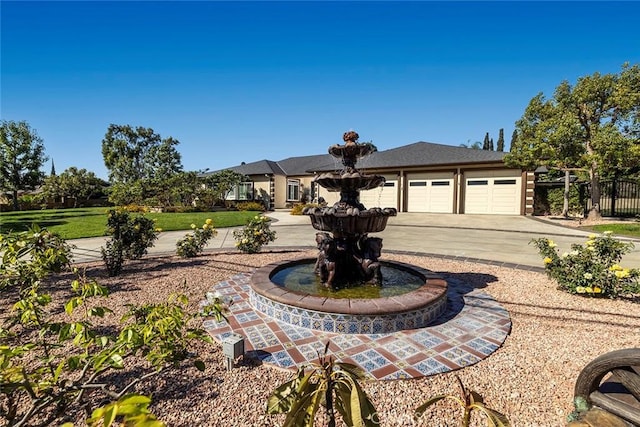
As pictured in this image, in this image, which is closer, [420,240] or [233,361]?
[233,361]

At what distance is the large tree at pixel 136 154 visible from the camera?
35.9 meters

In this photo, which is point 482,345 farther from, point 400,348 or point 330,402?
point 330,402

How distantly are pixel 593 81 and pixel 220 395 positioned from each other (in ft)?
73.2

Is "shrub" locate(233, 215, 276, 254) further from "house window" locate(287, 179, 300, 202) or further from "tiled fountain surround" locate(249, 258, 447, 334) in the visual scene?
"house window" locate(287, 179, 300, 202)

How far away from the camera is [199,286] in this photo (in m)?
5.71

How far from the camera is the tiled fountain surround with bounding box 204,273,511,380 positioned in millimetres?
3115

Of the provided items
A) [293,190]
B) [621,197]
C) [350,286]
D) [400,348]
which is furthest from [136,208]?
[621,197]

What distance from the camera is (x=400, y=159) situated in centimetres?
2358

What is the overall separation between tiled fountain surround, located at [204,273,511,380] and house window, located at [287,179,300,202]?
24968mm

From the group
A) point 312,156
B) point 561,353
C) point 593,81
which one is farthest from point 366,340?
point 312,156

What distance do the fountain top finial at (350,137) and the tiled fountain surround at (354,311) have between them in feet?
9.17

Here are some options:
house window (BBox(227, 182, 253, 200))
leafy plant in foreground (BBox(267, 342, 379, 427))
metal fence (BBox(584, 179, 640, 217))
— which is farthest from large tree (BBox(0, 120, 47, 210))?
metal fence (BBox(584, 179, 640, 217))

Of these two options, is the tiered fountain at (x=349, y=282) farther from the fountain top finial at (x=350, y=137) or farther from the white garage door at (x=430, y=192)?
the white garage door at (x=430, y=192)

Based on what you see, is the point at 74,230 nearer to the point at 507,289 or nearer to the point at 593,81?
the point at 507,289
